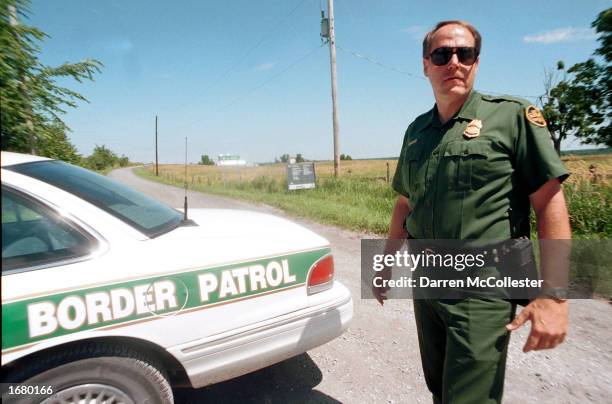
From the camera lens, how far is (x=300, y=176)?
43.0 ft

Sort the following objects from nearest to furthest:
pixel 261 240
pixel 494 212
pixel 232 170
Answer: pixel 494 212 → pixel 261 240 → pixel 232 170

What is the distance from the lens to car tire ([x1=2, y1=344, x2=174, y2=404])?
4.55ft

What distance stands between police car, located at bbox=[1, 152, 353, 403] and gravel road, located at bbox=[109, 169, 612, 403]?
0.49m

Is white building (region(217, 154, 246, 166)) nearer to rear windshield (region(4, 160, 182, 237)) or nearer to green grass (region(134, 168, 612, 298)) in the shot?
green grass (region(134, 168, 612, 298))

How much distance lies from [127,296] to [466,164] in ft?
5.21

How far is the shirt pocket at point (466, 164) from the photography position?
51.1 inches

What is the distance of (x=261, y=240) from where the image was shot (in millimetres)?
1923

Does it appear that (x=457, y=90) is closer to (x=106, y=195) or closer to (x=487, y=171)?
→ (x=487, y=171)

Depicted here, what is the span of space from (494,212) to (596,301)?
311cm

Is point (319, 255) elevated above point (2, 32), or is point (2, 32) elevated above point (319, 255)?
point (2, 32)

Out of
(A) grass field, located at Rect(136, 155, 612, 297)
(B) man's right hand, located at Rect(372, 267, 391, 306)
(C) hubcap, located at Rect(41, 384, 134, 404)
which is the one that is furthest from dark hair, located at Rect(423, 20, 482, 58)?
(A) grass field, located at Rect(136, 155, 612, 297)

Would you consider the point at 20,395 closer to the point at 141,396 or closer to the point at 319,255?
the point at 141,396

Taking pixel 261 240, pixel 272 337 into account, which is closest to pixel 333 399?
pixel 272 337

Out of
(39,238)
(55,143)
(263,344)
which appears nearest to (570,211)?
(263,344)
